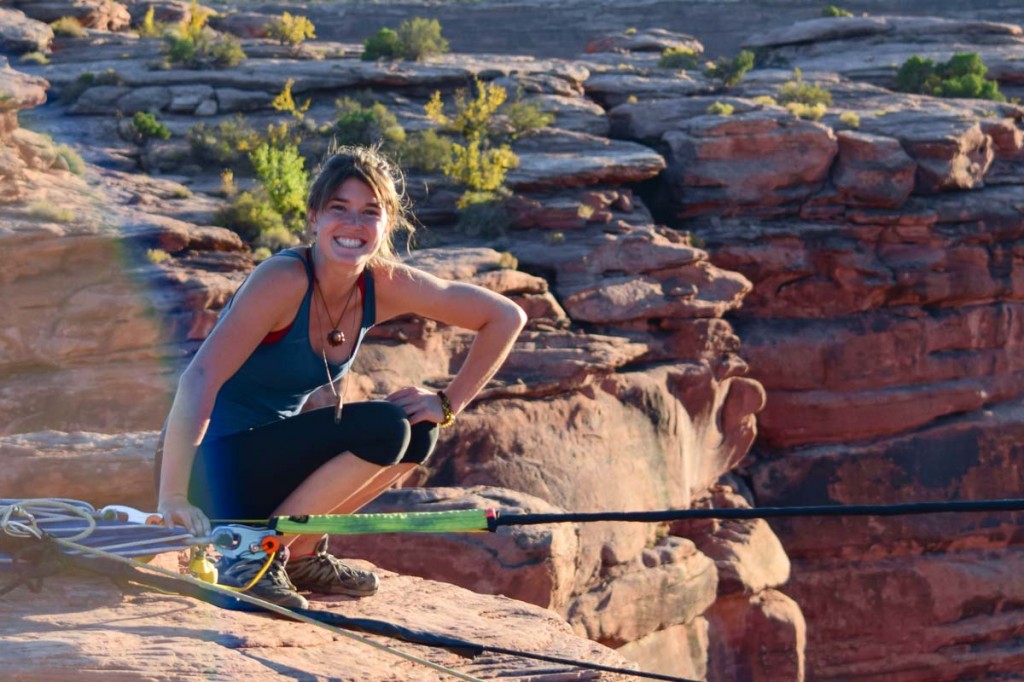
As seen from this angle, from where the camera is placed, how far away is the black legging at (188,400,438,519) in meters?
5.09

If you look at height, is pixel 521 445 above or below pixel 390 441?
below

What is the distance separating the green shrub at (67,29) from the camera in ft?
72.6

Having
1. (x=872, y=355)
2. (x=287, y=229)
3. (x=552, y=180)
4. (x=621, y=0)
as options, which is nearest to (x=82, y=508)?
(x=287, y=229)

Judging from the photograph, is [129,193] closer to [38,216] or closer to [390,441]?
[38,216]

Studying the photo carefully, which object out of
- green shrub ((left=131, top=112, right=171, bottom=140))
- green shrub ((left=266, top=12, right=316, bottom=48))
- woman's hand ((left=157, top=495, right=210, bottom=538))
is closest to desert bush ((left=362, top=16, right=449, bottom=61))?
green shrub ((left=266, top=12, right=316, bottom=48))

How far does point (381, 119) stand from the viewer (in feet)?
62.1

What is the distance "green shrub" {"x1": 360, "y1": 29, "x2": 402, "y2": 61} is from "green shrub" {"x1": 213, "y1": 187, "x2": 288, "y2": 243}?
24.9 feet

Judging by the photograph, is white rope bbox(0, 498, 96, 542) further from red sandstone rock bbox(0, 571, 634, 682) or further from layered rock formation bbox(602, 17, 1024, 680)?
layered rock formation bbox(602, 17, 1024, 680)

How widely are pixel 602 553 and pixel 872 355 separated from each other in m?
8.21

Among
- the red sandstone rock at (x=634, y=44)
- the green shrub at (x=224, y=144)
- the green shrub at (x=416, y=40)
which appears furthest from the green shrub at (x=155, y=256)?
the red sandstone rock at (x=634, y=44)

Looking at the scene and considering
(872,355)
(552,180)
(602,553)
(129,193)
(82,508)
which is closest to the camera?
(82,508)

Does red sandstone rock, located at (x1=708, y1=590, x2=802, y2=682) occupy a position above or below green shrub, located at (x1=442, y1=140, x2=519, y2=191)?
below

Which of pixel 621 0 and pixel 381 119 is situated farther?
pixel 621 0

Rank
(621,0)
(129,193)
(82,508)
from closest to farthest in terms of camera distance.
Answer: (82,508)
(129,193)
(621,0)
